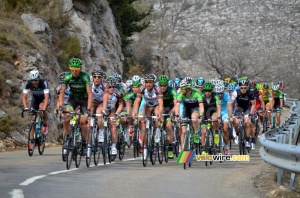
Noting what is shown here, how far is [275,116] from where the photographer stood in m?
29.7

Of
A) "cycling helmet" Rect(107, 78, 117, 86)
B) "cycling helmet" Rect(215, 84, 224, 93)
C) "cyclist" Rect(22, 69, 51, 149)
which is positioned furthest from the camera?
"cycling helmet" Rect(215, 84, 224, 93)

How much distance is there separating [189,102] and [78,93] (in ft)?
9.87

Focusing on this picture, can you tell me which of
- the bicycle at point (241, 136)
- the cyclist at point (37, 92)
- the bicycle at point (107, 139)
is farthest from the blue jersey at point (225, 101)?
the cyclist at point (37, 92)

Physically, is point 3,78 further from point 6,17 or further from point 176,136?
point 176,136

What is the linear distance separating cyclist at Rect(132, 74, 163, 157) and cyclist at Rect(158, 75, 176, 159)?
240mm

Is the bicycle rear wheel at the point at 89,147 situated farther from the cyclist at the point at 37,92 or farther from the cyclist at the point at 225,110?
the cyclist at the point at 225,110

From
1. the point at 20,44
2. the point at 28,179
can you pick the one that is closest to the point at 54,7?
the point at 20,44

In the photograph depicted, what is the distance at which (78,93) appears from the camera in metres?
17.2

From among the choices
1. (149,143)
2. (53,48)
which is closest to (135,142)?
(149,143)

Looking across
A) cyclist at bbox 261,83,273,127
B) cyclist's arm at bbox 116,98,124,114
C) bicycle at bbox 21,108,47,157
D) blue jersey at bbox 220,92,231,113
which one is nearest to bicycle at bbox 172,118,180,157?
cyclist's arm at bbox 116,98,124,114

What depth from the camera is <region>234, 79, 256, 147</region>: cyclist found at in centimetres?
2314

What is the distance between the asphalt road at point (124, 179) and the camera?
12.1 meters

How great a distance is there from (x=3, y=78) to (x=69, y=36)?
8.30 m

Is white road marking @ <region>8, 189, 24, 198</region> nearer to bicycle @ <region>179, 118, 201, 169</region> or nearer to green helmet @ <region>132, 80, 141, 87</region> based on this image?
bicycle @ <region>179, 118, 201, 169</region>
